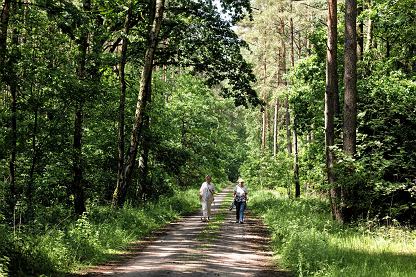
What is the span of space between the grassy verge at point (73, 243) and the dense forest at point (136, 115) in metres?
0.04

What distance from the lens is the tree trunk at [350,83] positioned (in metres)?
13.1

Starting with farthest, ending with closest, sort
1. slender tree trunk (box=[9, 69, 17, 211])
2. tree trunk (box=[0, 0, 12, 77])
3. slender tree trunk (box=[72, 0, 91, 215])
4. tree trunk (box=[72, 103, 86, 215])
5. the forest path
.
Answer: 1. tree trunk (box=[72, 103, 86, 215])
2. slender tree trunk (box=[72, 0, 91, 215])
3. slender tree trunk (box=[9, 69, 17, 211])
4. tree trunk (box=[0, 0, 12, 77])
5. the forest path

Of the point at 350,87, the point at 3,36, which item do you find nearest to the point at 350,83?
the point at 350,87

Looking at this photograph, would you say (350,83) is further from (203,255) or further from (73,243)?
(73,243)

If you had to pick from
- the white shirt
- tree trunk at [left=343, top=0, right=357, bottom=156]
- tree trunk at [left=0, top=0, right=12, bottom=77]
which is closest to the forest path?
the white shirt

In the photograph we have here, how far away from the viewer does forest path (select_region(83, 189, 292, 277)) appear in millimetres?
9086

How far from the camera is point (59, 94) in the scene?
46.3 feet

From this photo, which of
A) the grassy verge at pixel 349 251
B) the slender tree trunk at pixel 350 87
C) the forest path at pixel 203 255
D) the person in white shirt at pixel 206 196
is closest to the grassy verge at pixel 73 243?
the forest path at pixel 203 255

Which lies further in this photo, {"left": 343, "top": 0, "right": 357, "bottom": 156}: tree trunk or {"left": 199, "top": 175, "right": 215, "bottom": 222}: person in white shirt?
{"left": 199, "top": 175, "right": 215, "bottom": 222}: person in white shirt

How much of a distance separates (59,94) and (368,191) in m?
9.67

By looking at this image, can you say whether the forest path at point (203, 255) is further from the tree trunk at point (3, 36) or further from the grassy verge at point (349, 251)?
the tree trunk at point (3, 36)

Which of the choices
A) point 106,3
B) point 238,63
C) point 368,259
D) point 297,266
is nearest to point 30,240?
point 297,266

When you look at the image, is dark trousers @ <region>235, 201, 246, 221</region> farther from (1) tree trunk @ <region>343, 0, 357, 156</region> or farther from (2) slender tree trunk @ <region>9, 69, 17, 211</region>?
(2) slender tree trunk @ <region>9, 69, 17, 211</region>

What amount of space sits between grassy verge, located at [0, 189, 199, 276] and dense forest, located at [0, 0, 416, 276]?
41mm
